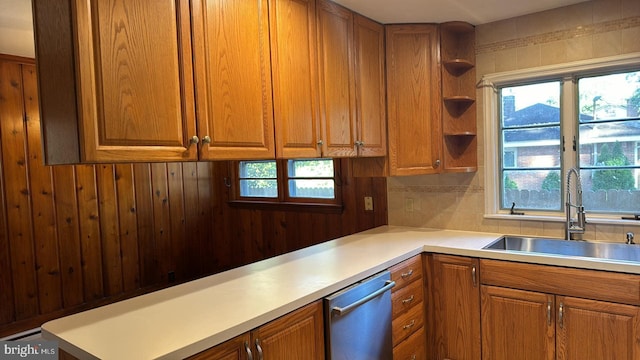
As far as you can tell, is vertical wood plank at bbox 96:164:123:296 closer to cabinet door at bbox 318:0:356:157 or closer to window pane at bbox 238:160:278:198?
window pane at bbox 238:160:278:198

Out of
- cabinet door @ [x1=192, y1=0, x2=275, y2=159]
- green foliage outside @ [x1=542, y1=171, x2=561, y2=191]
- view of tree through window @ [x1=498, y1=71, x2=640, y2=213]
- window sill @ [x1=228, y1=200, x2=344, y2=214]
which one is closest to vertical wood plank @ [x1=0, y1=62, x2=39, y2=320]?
window sill @ [x1=228, y1=200, x2=344, y2=214]

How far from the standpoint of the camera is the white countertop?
126cm

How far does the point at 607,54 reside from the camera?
2.41 m

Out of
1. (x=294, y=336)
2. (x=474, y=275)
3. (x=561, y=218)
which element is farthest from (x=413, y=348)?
(x=561, y=218)

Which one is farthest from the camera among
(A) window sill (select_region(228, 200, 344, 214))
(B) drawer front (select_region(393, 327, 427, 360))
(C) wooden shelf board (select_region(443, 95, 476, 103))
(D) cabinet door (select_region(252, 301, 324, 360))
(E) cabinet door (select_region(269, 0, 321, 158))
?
(A) window sill (select_region(228, 200, 344, 214))

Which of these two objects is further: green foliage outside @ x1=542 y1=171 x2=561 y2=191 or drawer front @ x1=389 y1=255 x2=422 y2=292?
green foliage outside @ x1=542 y1=171 x2=561 y2=191

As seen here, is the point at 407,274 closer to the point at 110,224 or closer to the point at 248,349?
the point at 248,349

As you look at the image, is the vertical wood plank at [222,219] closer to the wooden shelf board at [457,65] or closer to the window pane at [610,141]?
the wooden shelf board at [457,65]

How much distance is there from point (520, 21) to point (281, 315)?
2.40m

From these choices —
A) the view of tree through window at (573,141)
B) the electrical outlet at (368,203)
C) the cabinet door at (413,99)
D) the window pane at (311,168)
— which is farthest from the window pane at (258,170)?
the view of tree through window at (573,141)

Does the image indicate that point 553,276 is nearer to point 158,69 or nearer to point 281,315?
point 281,315

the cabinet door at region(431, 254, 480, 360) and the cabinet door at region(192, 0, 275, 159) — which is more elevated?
the cabinet door at region(192, 0, 275, 159)

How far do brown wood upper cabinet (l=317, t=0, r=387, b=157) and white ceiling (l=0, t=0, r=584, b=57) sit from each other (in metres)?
0.11

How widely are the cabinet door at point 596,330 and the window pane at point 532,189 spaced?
0.81m
